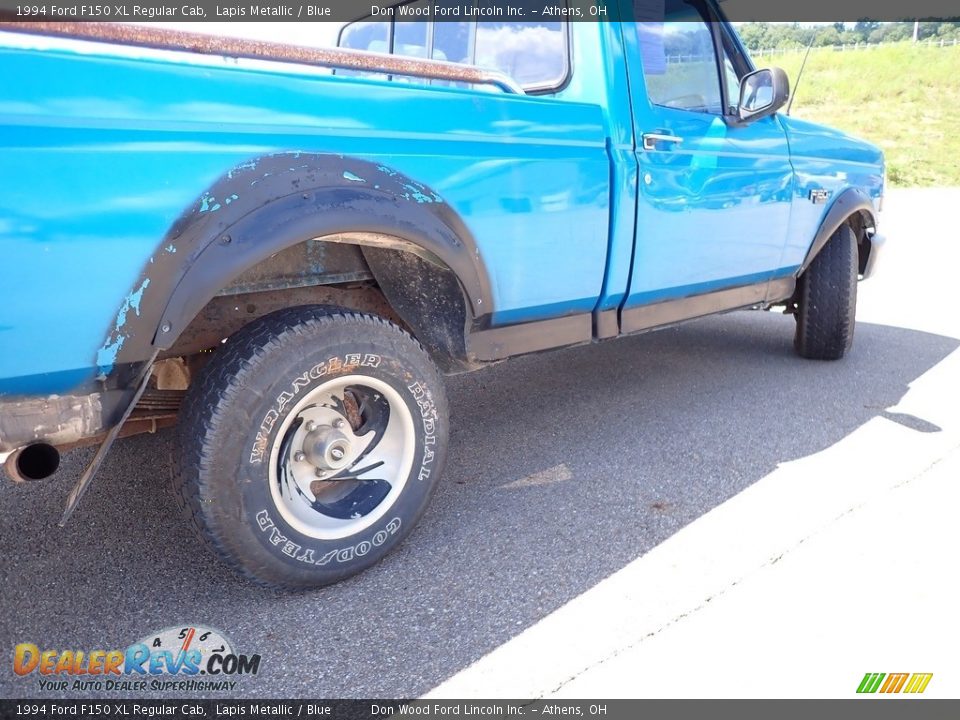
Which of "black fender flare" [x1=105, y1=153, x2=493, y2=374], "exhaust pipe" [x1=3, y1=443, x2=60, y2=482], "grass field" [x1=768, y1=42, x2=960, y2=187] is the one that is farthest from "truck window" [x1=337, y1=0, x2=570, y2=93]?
"grass field" [x1=768, y1=42, x2=960, y2=187]

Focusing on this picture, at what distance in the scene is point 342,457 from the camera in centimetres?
227

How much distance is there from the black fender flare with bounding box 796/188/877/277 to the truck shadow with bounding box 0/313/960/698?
2.34ft

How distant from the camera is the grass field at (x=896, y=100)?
22.3 metres

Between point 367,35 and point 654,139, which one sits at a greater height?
point 367,35

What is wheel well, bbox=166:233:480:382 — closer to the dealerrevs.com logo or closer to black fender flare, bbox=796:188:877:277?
the dealerrevs.com logo

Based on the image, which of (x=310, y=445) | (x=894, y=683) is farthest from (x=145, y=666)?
(x=894, y=683)

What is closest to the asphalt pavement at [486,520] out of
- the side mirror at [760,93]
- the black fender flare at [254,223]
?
the black fender flare at [254,223]

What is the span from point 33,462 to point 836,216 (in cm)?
410

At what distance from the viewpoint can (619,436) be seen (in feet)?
11.3

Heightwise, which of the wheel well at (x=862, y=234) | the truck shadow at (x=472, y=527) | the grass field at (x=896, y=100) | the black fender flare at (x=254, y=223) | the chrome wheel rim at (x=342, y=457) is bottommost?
the truck shadow at (x=472, y=527)

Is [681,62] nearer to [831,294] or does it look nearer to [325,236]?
[831,294]

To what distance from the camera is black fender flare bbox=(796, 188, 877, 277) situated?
166 inches

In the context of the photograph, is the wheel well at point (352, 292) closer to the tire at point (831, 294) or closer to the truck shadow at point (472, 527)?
the truck shadow at point (472, 527)

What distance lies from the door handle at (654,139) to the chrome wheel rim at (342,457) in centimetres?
148
